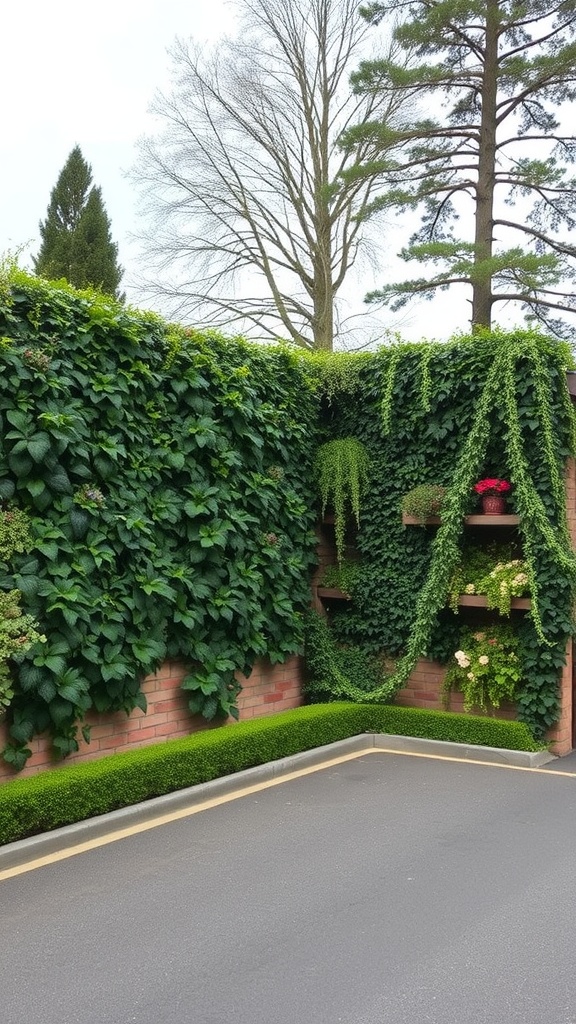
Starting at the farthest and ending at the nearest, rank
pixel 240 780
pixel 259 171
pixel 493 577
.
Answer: pixel 259 171
pixel 493 577
pixel 240 780

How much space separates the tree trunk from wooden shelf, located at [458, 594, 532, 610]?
23.3 feet

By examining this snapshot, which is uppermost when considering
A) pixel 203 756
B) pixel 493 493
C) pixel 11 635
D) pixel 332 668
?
pixel 493 493

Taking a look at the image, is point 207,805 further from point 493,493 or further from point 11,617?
point 493,493

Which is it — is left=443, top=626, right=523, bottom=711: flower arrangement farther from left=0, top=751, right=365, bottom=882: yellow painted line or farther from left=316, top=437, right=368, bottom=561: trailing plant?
left=316, top=437, right=368, bottom=561: trailing plant

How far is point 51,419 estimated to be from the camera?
4926 mm

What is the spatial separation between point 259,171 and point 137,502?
46.7 feet

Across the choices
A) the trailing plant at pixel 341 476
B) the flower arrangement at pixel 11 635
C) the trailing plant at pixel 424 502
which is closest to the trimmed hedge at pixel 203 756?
the flower arrangement at pixel 11 635

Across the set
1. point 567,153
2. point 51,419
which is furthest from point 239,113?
point 51,419

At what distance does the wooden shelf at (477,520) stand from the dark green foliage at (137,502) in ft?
3.01

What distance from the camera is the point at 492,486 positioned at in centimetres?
673

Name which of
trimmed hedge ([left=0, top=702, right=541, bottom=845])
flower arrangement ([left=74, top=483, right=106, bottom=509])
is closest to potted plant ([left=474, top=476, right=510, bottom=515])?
A: trimmed hedge ([left=0, top=702, right=541, bottom=845])

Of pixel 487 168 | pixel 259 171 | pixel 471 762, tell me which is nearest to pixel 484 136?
pixel 487 168

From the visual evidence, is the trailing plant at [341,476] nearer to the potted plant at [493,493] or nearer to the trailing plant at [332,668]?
the trailing plant at [332,668]

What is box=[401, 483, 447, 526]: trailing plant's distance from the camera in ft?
22.6
